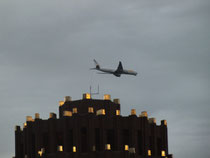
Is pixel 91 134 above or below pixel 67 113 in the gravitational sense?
below

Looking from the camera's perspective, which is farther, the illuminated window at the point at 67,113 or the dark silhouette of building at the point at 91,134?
the illuminated window at the point at 67,113

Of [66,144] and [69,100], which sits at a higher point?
[69,100]

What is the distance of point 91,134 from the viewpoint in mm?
92438

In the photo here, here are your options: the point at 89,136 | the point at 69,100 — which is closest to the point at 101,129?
the point at 89,136

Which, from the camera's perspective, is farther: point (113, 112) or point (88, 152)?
point (113, 112)

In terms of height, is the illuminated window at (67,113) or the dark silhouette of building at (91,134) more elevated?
the illuminated window at (67,113)

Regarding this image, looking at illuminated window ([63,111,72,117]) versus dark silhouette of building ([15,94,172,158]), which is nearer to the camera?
dark silhouette of building ([15,94,172,158])

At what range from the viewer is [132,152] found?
304 ft

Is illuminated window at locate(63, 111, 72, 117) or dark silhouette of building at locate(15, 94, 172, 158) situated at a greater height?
illuminated window at locate(63, 111, 72, 117)

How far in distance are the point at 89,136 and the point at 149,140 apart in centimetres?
1197

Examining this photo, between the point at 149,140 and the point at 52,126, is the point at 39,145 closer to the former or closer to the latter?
the point at 52,126

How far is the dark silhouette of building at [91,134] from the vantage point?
9231cm

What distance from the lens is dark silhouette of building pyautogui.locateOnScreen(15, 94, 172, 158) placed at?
92312 mm

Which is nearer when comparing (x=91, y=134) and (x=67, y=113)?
(x=91, y=134)
